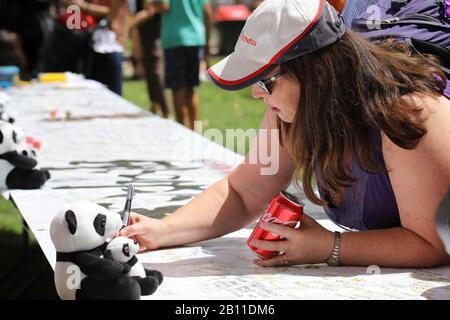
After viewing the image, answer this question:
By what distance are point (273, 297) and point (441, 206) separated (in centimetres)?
45

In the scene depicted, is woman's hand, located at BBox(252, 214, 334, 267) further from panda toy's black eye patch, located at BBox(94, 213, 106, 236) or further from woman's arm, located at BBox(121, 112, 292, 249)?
panda toy's black eye patch, located at BBox(94, 213, 106, 236)

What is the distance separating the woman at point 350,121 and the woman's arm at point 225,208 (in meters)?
0.17

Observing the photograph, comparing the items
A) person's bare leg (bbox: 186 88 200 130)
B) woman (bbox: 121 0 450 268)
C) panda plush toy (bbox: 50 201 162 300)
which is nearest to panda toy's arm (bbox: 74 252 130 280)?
panda plush toy (bbox: 50 201 162 300)

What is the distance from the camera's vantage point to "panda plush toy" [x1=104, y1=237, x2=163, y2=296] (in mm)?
1570

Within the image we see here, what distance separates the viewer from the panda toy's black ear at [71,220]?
1546mm

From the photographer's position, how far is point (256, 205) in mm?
2068

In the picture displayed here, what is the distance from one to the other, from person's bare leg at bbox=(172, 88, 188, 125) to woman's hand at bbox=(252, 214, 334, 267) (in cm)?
452

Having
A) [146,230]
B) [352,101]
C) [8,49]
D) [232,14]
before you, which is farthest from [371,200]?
[232,14]

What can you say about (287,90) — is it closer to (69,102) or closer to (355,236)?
(355,236)

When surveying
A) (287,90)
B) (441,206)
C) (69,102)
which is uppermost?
(287,90)

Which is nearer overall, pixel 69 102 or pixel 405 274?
pixel 405 274

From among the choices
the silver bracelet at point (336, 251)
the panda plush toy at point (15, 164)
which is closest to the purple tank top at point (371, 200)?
the silver bracelet at point (336, 251)

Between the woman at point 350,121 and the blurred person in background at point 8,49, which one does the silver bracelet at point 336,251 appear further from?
the blurred person in background at point 8,49
